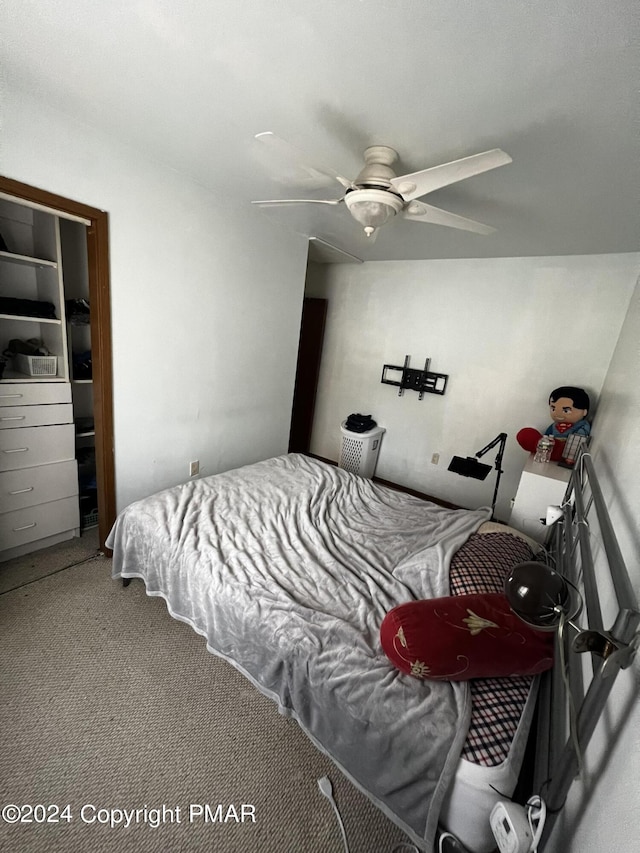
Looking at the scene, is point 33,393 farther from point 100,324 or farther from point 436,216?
point 436,216

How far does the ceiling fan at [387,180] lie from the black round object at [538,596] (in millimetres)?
1186

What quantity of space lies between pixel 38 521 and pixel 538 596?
2.65 metres

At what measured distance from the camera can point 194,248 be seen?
2.25 m

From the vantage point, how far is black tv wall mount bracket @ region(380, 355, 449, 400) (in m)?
3.34

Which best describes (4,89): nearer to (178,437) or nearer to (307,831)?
(178,437)

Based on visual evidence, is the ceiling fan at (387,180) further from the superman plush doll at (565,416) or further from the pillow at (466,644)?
the superman plush doll at (565,416)

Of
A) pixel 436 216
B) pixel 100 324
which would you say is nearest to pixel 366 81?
pixel 436 216

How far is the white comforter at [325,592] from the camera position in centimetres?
99

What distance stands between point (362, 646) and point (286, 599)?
35 cm

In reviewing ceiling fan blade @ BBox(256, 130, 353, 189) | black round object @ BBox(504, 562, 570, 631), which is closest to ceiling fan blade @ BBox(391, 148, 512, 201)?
ceiling fan blade @ BBox(256, 130, 353, 189)

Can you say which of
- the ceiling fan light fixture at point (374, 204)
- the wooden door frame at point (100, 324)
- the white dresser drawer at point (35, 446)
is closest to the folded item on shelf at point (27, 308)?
the wooden door frame at point (100, 324)

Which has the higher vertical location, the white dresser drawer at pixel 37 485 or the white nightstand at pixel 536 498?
the white nightstand at pixel 536 498

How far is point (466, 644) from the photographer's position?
1.00m

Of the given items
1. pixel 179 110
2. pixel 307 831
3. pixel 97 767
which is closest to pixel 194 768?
pixel 97 767
